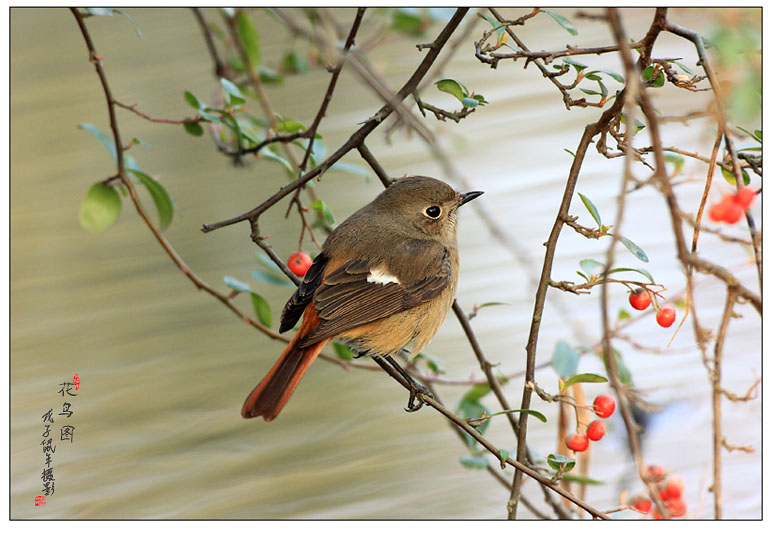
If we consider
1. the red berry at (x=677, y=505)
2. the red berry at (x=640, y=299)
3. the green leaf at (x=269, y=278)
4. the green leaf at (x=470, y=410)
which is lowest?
the red berry at (x=677, y=505)

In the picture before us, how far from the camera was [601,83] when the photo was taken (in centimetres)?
229

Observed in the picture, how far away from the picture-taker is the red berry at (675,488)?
2.52m

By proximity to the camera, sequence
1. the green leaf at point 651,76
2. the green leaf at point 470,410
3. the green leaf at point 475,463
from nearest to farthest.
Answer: the green leaf at point 651,76, the green leaf at point 475,463, the green leaf at point 470,410

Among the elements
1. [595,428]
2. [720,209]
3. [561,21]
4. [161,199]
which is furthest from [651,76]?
[161,199]

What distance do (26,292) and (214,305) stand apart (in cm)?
89

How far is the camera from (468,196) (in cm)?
283

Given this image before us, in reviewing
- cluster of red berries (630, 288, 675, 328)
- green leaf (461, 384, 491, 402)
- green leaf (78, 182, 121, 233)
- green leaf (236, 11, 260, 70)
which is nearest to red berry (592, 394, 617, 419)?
cluster of red berries (630, 288, 675, 328)

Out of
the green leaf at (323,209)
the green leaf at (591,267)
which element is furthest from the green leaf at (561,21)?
the green leaf at (323,209)

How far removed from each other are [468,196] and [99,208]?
1.23m

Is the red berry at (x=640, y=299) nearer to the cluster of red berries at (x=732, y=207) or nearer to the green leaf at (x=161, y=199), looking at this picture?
the cluster of red berries at (x=732, y=207)

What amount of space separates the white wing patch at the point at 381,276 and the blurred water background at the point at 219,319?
42cm

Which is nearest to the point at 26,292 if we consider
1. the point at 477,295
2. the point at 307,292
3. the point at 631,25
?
the point at 307,292

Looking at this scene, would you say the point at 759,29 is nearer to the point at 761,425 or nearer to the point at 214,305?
the point at 761,425

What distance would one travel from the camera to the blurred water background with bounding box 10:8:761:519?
283 cm
